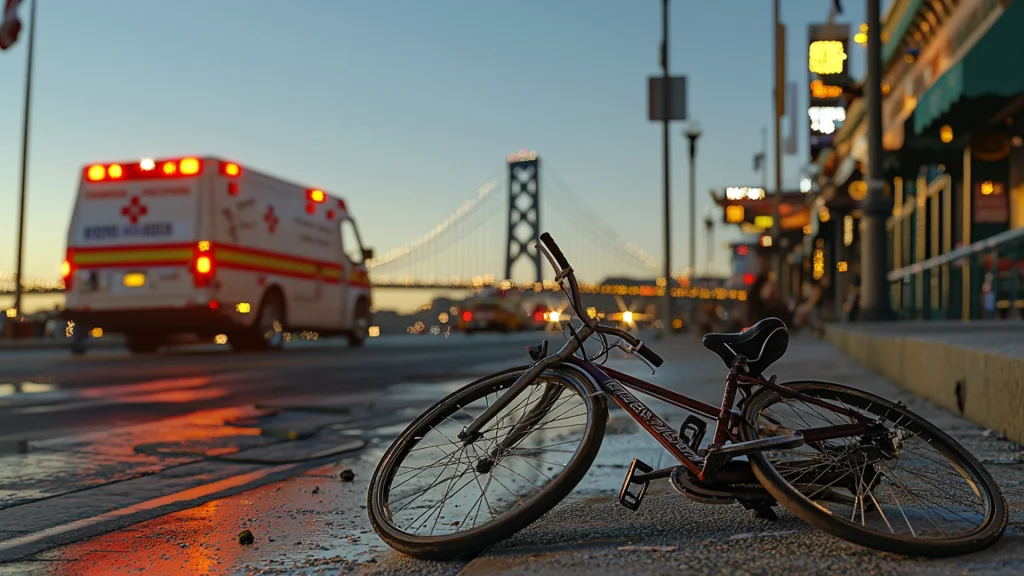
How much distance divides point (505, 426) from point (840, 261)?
3291cm

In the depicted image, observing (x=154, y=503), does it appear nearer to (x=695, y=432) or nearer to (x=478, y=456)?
(x=478, y=456)

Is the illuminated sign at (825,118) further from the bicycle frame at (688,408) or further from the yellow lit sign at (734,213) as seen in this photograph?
the bicycle frame at (688,408)

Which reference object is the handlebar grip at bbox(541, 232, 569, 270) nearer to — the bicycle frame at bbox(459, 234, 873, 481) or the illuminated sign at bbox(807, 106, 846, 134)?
the bicycle frame at bbox(459, 234, 873, 481)

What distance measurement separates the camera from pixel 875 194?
14.1 metres

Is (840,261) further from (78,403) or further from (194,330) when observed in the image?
(78,403)

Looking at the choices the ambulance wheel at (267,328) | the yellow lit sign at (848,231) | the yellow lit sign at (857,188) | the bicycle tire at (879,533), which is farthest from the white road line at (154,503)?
the yellow lit sign at (848,231)

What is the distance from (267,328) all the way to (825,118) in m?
27.5

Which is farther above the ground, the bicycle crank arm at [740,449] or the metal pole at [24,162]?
the metal pole at [24,162]

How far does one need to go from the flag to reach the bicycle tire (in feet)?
73.5

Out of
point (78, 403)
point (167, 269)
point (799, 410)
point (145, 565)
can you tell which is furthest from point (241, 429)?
point (167, 269)

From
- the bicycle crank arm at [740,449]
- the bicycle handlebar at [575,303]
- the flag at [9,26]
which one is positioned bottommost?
→ the bicycle crank arm at [740,449]

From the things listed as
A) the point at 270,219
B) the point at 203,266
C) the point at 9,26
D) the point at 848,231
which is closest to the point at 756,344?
the point at 203,266

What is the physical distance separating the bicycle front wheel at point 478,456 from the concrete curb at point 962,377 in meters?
2.59

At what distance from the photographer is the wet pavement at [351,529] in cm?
307
